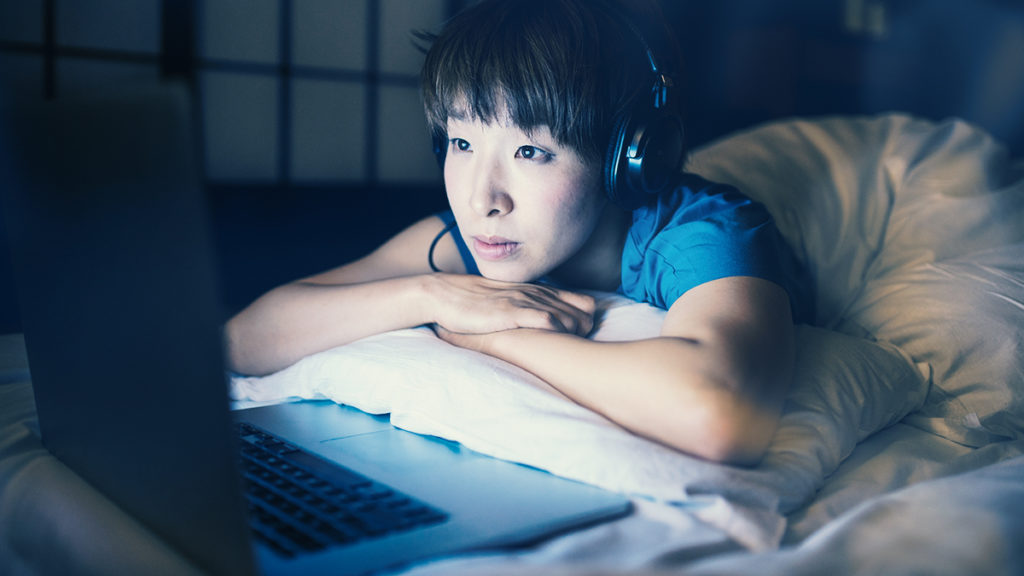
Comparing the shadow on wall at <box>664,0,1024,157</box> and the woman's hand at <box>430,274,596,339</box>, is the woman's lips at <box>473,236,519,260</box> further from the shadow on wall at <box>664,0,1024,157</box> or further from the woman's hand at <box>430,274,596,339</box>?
the shadow on wall at <box>664,0,1024,157</box>

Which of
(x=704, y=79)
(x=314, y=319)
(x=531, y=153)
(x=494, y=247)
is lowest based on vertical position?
(x=314, y=319)

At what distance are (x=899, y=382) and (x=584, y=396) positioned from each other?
0.36m

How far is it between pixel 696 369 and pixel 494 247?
0.29 meters

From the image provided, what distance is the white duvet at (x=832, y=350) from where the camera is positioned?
0.55 m

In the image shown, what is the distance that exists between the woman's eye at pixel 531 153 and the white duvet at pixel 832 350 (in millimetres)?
179

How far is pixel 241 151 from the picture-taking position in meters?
1.85

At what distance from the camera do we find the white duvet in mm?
551

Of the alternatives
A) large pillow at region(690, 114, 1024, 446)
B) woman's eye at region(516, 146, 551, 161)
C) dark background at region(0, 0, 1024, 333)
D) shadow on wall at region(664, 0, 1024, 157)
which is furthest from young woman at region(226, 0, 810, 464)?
shadow on wall at region(664, 0, 1024, 157)

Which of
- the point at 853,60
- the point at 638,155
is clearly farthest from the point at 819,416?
the point at 853,60

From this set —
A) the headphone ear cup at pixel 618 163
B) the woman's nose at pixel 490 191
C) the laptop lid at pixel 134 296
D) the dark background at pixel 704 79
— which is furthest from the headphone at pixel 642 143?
the dark background at pixel 704 79

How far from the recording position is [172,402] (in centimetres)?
42

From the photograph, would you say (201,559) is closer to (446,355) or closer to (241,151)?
(446,355)

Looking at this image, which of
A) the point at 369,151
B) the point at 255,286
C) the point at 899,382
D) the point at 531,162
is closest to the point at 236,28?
the point at 369,151

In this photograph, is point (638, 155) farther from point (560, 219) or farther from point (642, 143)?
point (560, 219)
